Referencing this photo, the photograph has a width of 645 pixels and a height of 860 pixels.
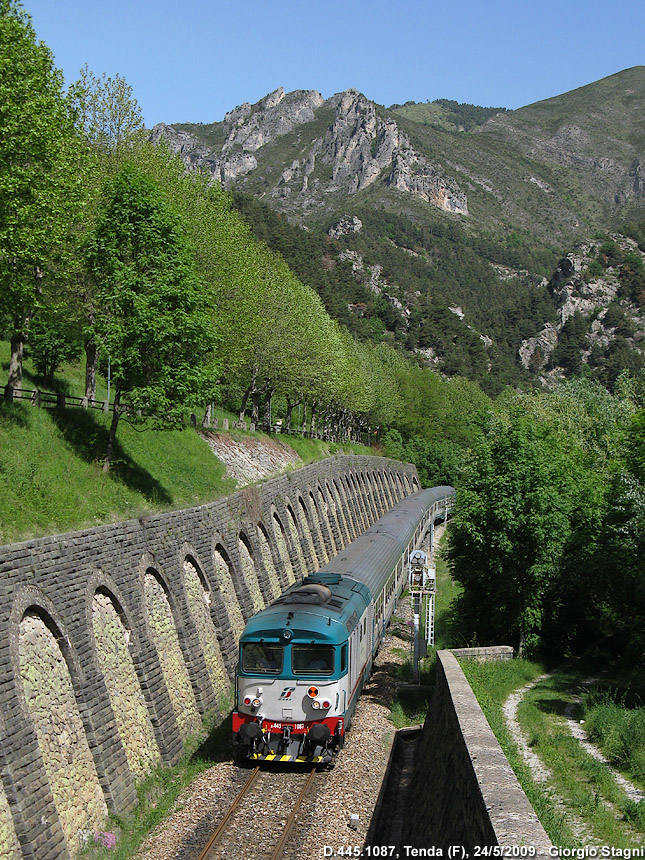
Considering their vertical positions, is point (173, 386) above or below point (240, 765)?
above

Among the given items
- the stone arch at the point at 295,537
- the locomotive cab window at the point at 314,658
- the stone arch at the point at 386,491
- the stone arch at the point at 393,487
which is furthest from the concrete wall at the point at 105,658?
the stone arch at the point at 393,487

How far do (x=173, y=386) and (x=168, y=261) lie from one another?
174 inches

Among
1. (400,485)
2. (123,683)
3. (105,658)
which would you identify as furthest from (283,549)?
(400,485)

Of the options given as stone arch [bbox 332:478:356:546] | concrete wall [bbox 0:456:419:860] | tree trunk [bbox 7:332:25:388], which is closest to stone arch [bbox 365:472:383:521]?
stone arch [bbox 332:478:356:546]

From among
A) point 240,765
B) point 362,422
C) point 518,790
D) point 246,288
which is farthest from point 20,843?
point 362,422

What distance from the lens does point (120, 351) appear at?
84.9ft

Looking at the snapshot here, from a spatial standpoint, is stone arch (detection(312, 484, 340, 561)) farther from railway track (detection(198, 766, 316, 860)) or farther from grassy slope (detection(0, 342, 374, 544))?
railway track (detection(198, 766, 316, 860))

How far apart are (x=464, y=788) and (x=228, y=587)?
52.5ft

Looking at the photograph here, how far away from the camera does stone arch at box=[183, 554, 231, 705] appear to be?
71.1 feet

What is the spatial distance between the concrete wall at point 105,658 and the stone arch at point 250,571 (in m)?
1.03

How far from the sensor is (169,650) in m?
19.4

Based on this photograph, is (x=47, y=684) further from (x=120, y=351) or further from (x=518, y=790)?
(x=120, y=351)

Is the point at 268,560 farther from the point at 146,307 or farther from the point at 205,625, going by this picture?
the point at 146,307

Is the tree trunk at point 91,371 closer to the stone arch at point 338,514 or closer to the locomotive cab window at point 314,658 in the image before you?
the locomotive cab window at point 314,658
